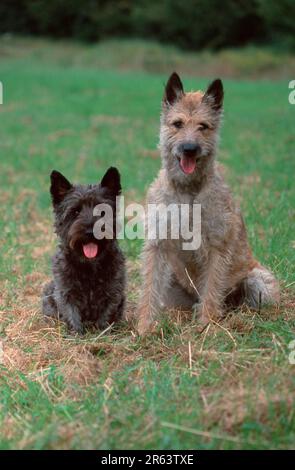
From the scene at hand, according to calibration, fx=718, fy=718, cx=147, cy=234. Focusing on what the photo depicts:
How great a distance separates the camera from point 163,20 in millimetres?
45125

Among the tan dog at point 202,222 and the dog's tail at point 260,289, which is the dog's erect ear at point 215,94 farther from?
the dog's tail at point 260,289

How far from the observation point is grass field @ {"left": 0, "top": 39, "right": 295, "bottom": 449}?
153 inches

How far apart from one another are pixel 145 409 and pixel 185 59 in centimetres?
3378

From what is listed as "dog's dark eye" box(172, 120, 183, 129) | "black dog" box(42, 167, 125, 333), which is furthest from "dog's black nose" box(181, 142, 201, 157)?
"black dog" box(42, 167, 125, 333)

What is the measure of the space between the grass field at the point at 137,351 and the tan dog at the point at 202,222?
25 centimetres

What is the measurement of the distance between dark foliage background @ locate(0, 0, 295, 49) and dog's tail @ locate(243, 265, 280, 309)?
113ft

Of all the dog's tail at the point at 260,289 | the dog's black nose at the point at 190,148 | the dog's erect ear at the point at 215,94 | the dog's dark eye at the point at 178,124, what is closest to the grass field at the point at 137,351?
the dog's tail at the point at 260,289

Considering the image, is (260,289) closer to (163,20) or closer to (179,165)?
(179,165)

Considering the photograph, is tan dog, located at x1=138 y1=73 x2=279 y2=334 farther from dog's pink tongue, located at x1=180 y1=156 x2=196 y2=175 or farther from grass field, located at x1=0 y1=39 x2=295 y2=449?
grass field, located at x1=0 y1=39 x2=295 y2=449

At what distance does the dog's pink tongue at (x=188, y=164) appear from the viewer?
5.63 metres

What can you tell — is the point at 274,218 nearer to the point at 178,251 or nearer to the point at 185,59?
the point at 178,251

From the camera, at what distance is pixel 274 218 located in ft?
28.1

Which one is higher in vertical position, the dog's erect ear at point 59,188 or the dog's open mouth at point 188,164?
the dog's open mouth at point 188,164
